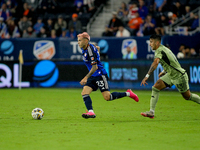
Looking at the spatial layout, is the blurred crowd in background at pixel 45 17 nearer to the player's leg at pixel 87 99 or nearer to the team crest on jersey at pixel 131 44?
the team crest on jersey at pixel 131 44

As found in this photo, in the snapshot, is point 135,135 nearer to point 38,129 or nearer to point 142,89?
point 38,129

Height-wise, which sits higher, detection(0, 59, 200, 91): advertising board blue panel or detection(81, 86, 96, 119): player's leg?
detection(81, 86, 96, 119): player's leg

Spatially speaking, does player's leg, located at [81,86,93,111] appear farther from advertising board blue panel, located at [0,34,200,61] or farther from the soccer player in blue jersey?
advertising board blue panel, located at [0,34,200,61]

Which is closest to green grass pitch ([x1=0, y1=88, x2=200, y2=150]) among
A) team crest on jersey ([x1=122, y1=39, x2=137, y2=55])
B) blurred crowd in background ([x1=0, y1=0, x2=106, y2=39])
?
team crest on jersey ([x1=122, y1=39, x2=137, y2=55])

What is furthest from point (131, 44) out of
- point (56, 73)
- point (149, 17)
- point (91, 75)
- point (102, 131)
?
point (102, 131)

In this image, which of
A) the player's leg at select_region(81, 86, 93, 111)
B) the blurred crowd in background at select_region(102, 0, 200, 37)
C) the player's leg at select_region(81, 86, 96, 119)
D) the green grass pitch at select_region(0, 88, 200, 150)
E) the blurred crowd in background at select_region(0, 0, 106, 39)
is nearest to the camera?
the green grass pitch at select_region(0, 88, 200, 150)

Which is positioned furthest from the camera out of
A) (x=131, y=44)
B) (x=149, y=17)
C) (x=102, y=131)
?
(x=149, y=17)

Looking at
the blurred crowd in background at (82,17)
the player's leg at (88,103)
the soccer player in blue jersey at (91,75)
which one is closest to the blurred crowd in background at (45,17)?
the blurred crowd in background at (82,17)

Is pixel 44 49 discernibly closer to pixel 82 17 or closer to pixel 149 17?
pixel 82 17

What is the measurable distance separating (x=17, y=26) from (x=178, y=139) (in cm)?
1961

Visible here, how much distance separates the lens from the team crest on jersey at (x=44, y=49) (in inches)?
888

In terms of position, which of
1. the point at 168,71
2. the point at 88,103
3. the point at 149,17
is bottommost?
the point at 88,103

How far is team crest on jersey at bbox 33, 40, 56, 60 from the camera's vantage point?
74.0 ft

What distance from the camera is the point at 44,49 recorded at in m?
22.6
